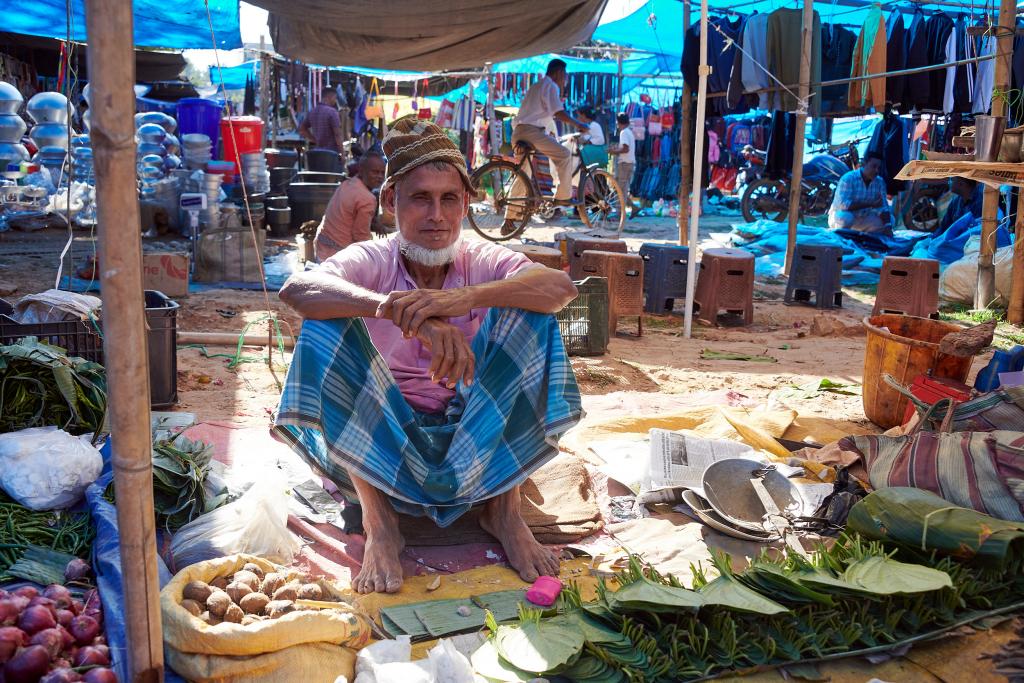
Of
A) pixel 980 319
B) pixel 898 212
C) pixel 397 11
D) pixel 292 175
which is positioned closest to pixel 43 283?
pixel 397 11

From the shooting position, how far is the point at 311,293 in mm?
2443

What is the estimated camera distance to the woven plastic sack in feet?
5.81

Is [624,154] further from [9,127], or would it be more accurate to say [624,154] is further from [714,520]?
[714,520]

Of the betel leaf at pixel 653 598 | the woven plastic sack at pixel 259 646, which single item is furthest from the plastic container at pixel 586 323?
the woven plastic sack at pixel 259 646

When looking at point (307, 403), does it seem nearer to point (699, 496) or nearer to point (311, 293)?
point (311, 293)

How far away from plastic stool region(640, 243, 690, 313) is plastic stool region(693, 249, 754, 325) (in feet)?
0.68

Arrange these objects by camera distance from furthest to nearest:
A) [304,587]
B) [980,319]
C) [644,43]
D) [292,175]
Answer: [644,43] < [292,175] < [980,319] < [304,587]

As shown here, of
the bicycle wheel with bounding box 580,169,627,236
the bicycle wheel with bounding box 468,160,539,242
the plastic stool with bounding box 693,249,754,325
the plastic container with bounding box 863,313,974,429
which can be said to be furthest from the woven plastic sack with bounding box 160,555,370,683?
the bicycle wheel with bounding box 580,169,627,236

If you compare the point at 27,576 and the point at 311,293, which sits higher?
the point at 311,293

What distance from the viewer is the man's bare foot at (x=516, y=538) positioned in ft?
8.11

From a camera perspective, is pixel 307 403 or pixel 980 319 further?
pixel 980 319

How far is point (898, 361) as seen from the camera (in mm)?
3740

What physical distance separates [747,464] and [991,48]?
23.5 ft

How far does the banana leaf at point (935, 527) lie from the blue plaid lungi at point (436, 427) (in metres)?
0.86
